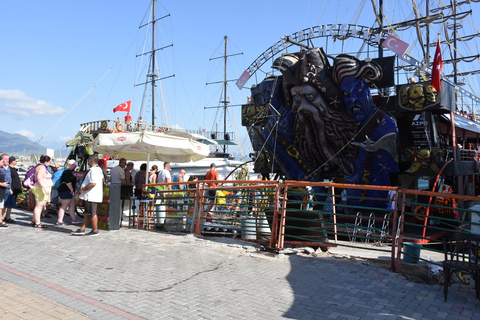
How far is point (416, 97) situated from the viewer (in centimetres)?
1484

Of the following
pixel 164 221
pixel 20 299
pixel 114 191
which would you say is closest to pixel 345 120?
pixel 164 221

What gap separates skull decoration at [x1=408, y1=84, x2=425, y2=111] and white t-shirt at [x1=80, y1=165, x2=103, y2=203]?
11174mm

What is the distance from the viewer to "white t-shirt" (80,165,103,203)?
9.05 meters

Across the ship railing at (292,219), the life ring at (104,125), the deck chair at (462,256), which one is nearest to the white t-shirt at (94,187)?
the ship railing at (292,219)

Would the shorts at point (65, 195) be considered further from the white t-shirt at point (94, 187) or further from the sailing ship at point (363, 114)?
the sailing ship at point (363, 114)

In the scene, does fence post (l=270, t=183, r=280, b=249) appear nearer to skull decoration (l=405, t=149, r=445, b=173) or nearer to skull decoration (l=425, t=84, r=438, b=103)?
skull decoration (l=425, t=84, r=438, b=103)

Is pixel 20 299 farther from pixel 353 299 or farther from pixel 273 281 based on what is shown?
pixel 353 299

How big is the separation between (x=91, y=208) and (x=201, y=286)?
454cm

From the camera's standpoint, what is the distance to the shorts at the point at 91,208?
912 centimetres

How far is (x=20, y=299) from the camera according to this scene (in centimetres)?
511

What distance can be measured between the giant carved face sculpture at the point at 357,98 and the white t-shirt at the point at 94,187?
9.45 m

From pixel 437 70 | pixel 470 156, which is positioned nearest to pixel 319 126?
pixel 437 70

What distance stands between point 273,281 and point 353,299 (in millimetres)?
1236

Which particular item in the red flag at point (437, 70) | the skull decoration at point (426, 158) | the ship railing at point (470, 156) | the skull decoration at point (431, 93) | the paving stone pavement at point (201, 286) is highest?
the red flag at point (437, 70)
